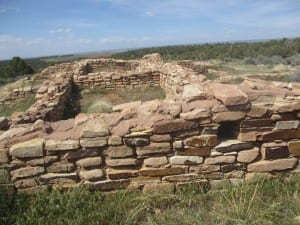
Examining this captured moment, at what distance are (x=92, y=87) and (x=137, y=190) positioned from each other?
8.69 meters

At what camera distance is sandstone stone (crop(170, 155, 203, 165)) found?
3.37m

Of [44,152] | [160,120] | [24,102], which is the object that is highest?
[160,120]

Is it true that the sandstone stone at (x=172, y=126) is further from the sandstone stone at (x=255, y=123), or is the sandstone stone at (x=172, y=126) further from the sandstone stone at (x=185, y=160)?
the sandstone stone at (x=255, y=123)

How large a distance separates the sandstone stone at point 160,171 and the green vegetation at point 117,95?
561 cm

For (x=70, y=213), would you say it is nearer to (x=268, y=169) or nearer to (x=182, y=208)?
(x=182, y=208)

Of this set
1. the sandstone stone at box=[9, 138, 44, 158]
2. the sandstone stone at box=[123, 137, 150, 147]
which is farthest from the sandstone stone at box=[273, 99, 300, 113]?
the sandstone stone at box=[9, 138, 44, 158]

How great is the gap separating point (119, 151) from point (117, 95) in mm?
7344

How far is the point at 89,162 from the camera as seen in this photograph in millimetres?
3348

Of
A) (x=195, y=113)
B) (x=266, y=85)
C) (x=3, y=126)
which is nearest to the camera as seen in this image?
(x=195, y=113)

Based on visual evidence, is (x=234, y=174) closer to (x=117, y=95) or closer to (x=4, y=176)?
(x=4, y=176)

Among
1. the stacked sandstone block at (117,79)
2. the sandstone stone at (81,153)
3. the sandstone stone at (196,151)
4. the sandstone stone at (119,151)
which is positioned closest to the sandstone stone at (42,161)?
the sandstone stone at (81,153)

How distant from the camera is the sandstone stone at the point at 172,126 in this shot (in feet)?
10.8

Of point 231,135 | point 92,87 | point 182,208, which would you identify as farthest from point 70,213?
point 92,87

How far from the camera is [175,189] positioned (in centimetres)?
339
